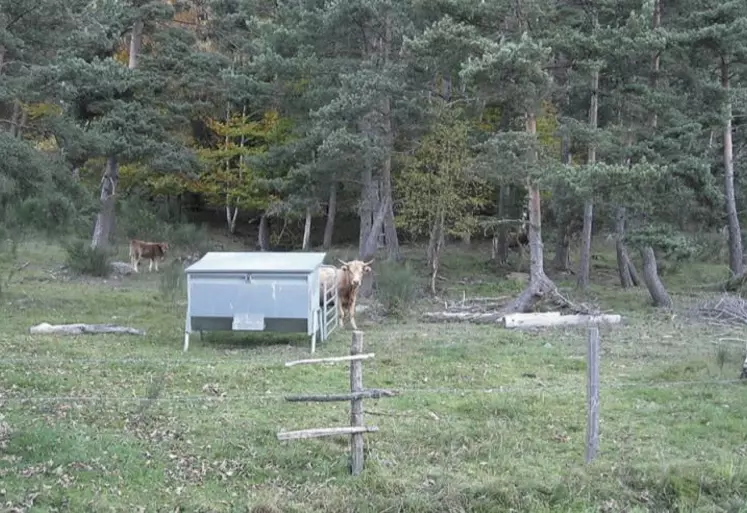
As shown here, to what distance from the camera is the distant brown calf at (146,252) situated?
80.8ft

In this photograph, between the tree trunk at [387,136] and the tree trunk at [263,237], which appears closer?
the tree trunk at [387,136]

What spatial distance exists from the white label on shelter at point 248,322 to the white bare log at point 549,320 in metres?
5.60

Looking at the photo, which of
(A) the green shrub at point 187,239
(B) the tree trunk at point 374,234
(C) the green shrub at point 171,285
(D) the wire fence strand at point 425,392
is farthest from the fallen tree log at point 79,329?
(A) the green shrub at point 187,239

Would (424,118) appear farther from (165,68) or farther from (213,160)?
(213,160)

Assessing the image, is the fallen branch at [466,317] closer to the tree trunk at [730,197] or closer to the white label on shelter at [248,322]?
the white label on shelter at [248,322]

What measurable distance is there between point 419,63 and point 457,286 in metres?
6.63

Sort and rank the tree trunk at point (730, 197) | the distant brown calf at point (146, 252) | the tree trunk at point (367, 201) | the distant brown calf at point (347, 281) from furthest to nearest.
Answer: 1. the distant brown calf at point (146, 252)
2. the tree trunk at point (367, 201)
3. the tree trunk at point (730, 197)
4. the distant brown calf at point (347, 281)

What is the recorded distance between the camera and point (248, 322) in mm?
11914

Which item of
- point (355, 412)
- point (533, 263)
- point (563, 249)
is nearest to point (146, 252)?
point (533, 263)

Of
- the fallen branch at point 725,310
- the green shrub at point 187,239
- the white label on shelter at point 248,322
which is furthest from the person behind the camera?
the green shrub at point 187,239

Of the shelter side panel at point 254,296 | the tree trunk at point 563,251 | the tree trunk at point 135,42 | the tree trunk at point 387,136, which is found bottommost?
the shelter side panel at point 254,296

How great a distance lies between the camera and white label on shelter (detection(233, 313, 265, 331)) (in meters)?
11.9

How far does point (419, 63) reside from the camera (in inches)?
792

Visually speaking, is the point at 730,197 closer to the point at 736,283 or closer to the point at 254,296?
the point at 736,283
